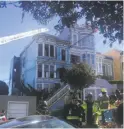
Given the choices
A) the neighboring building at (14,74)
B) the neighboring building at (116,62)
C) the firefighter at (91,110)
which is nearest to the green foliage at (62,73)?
the firefighter at (91,110)

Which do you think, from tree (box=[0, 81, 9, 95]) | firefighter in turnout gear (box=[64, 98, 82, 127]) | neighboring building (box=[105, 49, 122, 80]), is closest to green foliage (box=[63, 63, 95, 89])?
firefighter in turnout gear (box=[64, 98, 82, 127])

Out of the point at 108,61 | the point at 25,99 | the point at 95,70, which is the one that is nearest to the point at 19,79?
the point at 25,99

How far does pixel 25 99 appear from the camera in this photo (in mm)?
3516

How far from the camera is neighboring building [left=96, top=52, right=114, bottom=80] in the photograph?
3754 mm

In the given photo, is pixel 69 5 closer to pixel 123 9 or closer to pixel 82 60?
pixel 123 9

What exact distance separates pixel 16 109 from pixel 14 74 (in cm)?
64

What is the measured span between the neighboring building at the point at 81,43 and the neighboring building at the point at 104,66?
0.36 feet

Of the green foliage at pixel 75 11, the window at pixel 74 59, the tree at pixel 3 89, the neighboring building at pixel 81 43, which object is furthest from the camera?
the window at pixel 74 59

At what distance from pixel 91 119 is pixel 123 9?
1803 millimetres

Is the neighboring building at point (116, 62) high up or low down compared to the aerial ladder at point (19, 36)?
down

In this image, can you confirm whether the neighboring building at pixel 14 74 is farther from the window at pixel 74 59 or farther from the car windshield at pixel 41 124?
the car windshield at pixel 41 124

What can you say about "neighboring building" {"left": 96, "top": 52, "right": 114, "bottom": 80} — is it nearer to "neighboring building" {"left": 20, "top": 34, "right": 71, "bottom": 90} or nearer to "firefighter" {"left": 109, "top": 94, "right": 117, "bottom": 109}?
"firefighter" {"left": 109, "top": 94, "right": 117, "bottom": 109}

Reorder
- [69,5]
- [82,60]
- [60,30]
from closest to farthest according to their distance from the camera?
1. [69,5]
2. [60,30]
3. [82,60]

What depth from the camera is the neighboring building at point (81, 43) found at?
3219 mm
